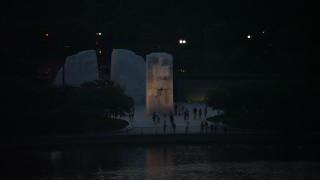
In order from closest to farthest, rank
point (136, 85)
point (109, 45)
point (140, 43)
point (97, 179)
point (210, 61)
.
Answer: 1. point (97, 179)
2. point (136, 85)
3. point (210, 61)
4. point (140, 43)
5. point (109, 45)

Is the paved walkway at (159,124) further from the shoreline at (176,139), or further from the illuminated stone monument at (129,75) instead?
the illuminated stone monument at (129,75)

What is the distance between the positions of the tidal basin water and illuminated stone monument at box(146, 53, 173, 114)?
1154cm

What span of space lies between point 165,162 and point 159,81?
1776 centimetres

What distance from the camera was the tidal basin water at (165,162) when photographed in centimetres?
3753

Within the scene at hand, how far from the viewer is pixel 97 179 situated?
36.5 metres

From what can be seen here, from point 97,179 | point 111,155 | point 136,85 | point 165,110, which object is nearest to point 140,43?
point 136,85

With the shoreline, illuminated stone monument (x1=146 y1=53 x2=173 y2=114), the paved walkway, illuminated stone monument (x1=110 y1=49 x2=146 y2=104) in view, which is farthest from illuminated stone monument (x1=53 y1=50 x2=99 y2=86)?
the shoreline

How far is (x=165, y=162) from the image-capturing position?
1609 inches

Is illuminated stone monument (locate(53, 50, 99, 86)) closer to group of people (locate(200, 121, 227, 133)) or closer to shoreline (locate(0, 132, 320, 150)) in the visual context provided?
group of people (locate(200, 121, 227, 133))

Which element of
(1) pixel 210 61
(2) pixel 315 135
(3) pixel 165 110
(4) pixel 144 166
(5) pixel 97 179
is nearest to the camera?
(5) pixel 97 179

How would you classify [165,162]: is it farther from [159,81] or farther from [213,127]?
[159,81]

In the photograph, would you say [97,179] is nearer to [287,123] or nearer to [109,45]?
[287,123]

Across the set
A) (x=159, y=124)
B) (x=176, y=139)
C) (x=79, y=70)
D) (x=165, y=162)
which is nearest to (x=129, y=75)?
(x=79, y=70)

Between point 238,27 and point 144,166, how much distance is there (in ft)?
128
